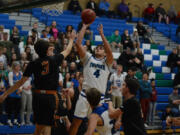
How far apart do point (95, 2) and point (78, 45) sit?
13.9 metres

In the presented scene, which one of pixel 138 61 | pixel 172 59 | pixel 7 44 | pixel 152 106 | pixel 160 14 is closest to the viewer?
pixel 7 44

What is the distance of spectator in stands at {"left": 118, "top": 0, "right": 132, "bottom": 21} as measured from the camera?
20453 millimetres

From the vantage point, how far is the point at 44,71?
629 cm

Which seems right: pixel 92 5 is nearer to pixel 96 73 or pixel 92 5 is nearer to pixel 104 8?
pixel 104 8

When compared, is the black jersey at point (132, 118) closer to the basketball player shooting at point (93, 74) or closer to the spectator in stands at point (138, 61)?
the basketball player shooting at point (93, 74)

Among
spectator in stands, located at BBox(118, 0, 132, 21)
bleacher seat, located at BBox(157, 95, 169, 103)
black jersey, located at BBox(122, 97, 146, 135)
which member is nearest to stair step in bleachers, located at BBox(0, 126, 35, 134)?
black jersey, located at BBox(122, 97, 146, 135)

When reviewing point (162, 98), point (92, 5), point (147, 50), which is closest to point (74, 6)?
point (92, 5)

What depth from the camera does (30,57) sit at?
37.9 feet

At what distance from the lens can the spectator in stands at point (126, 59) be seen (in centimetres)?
1385

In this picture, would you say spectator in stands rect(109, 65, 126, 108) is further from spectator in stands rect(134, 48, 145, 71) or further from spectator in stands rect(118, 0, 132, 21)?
spectator in stands rect(118, 0, 132, 21)

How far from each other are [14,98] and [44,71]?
14.5ft

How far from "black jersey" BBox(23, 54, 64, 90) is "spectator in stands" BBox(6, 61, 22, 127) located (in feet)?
13.4

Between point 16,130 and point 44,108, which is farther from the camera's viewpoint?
point 16,130

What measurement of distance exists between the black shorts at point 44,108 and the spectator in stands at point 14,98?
161 inches
